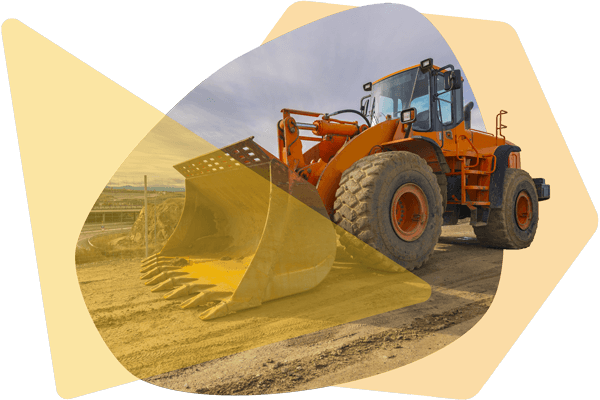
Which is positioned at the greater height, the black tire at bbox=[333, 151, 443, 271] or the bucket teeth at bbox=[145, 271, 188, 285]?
the black tire at bbox=[333, 151, 443, 271]

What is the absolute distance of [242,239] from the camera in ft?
12.0

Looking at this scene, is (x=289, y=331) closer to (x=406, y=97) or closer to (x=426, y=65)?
(x=406, y=97)

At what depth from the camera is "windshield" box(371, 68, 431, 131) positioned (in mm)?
4121

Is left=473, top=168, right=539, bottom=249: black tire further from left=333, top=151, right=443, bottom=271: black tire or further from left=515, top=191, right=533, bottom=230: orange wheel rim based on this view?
left=333, top=151, right=443, bottom=271: black tire

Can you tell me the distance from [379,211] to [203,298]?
1637mm

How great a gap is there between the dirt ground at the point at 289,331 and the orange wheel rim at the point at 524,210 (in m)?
2.98

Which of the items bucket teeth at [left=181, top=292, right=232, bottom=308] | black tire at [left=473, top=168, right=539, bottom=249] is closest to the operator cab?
black tire at [left=473, top=168, right=539, bottom=249]

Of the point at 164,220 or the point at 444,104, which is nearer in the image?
the point at 164,220

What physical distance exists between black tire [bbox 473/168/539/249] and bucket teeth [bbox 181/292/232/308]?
14.3 feet

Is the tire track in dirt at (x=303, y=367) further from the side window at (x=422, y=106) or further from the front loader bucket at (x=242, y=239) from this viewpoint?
the side window at (x=422, y=106)

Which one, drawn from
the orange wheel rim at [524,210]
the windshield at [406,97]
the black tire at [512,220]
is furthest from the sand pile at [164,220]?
the orange wheel rim at [524,210]

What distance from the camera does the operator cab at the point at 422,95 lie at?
409 cm

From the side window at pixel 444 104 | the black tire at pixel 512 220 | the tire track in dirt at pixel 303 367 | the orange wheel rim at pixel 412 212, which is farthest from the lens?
the black tire at pixel 512 220

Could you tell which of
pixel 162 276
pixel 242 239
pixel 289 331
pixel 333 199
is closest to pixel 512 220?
pixel 333 199
